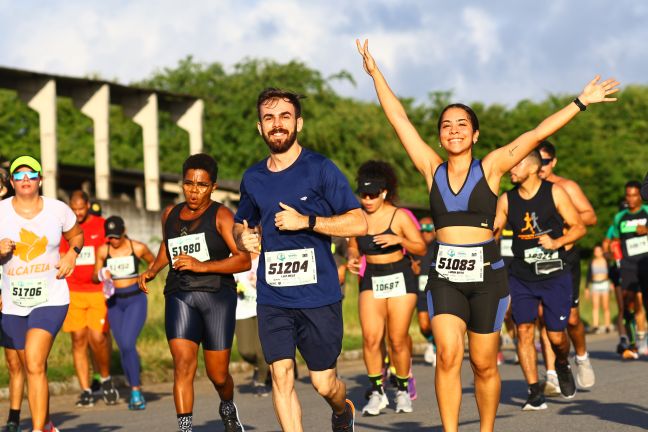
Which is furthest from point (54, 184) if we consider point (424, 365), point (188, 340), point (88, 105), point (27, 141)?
point (27, 141)

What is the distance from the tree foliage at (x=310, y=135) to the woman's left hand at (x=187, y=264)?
42404mm

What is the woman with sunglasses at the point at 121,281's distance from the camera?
14.0m

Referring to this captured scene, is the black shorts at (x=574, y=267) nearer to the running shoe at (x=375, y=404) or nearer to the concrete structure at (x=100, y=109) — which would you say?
the running shoe at (x=375, y=404)

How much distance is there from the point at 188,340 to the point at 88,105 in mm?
25890

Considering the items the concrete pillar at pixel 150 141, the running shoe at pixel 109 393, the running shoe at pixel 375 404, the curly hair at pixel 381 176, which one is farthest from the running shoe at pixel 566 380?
the concrete pillar at pixel 150 141

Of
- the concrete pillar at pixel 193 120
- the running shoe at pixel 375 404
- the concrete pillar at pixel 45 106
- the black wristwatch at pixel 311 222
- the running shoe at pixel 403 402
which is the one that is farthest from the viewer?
the concrete pillar at pixel 193 120

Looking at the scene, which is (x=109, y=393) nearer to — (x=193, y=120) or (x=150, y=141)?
(x=150, y=141)

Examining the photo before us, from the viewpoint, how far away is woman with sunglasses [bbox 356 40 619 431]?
8.03 metres

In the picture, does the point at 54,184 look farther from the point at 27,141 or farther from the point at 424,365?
the point at 27,141

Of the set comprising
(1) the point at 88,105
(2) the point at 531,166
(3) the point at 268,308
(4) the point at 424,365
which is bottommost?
(4) the point at 424,365

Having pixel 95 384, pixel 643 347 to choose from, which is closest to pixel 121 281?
pixel 95 384

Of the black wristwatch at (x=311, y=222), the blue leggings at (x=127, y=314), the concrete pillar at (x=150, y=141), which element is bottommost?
the blue leggings at (x=127, y=314)

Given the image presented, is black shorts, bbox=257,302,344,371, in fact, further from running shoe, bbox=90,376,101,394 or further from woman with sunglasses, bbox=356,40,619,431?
running shoe, bbox=90,376,101,394

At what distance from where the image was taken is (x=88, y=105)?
34.4 metres
